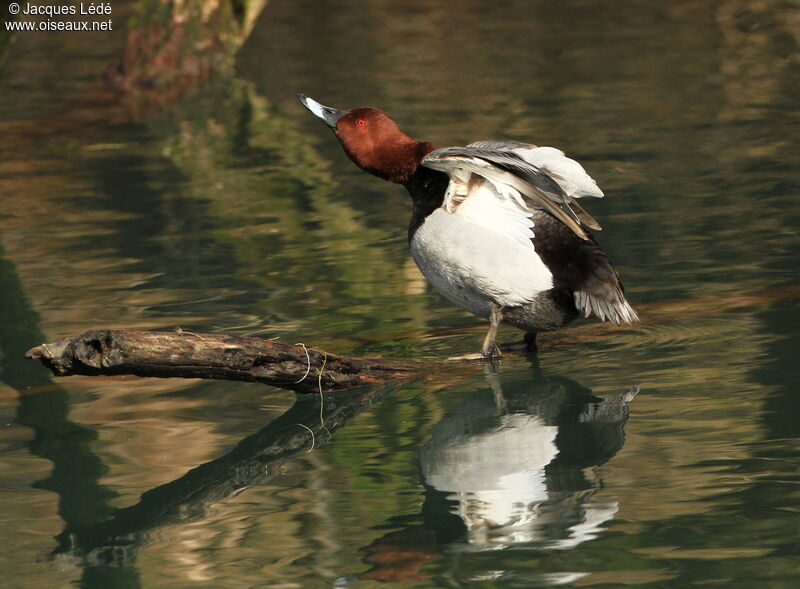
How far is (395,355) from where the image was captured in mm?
5887

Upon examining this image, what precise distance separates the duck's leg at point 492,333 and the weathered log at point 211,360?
385 mm

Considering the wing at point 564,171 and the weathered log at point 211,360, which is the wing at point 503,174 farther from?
the weathered log at point 211,360

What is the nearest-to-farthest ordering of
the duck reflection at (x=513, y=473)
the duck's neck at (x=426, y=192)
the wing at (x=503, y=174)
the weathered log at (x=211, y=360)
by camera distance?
the duck reflection at (x=513, y=473) < the weathered log at (x=211, y=360) < the wing at (x=503, y=174) < the duck's neck at (x=426, y=192)

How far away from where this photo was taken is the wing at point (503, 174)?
199 inches

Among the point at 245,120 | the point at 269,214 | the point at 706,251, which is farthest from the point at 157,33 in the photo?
the point at 706,251

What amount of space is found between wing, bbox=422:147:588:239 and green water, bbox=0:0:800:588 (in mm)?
→ 740

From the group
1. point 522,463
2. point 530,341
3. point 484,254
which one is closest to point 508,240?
point 484,254

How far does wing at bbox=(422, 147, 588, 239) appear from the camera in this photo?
507 centimetres

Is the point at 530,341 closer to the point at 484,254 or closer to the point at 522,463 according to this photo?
the point at 484,254

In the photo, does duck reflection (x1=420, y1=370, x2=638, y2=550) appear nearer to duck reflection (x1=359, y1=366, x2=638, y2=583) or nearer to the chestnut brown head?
duck reflection (x1=359, y1=366, x2=638, y2=583)

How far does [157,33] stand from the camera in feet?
48.3

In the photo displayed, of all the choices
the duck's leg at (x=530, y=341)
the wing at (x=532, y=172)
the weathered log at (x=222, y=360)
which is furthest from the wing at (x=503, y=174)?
the weathered log at (x=222, y=360)

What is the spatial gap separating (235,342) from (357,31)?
514 inches

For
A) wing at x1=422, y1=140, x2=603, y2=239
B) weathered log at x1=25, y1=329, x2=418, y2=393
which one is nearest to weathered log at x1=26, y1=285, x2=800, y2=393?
weathered log at x1=25, y1=329, x2=418, y2=393
